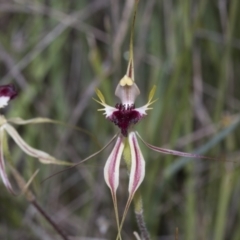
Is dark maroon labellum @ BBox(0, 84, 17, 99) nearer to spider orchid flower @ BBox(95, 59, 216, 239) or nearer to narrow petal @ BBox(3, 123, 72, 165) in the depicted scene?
narrow petal @ BBox(3, 123, 72, 165)

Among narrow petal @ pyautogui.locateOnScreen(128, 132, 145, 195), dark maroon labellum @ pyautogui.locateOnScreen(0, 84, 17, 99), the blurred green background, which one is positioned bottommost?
narrow petal @ pyautogui.locateOnScreen(128, 132, 145, 195)

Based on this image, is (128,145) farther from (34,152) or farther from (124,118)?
(34,152)

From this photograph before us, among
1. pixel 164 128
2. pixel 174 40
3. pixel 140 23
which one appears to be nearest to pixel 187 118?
pixel 164 128

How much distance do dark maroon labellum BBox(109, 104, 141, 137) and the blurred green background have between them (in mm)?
492

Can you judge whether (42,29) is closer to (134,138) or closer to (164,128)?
(164,128)

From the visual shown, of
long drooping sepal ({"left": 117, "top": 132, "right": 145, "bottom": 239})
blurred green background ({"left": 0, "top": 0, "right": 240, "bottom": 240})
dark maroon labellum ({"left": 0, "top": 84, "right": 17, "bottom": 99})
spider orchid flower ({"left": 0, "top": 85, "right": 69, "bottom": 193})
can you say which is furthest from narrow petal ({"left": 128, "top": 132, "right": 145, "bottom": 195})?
blurred green background ({"left": 0, "top": 0, "right": 240, "bottom": 240})

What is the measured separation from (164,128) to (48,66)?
0.45 m

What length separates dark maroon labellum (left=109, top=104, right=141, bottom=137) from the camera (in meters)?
0.88

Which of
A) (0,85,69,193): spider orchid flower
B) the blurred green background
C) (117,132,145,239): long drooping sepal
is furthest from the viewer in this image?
the blurred green background

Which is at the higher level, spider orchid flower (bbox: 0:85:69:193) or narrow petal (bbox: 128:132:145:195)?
spider orchid flower (bbox: 0:85:69:193)

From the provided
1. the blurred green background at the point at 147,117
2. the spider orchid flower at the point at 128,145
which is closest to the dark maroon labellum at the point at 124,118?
the spider orchid flower at the point at 128,145


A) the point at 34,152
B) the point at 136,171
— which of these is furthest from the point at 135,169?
the point at 34,152

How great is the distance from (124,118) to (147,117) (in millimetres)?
719

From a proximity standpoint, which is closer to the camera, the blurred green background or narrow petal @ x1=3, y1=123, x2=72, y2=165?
narrow petal @ x1=3, y1=123, x2=72, y2=165
